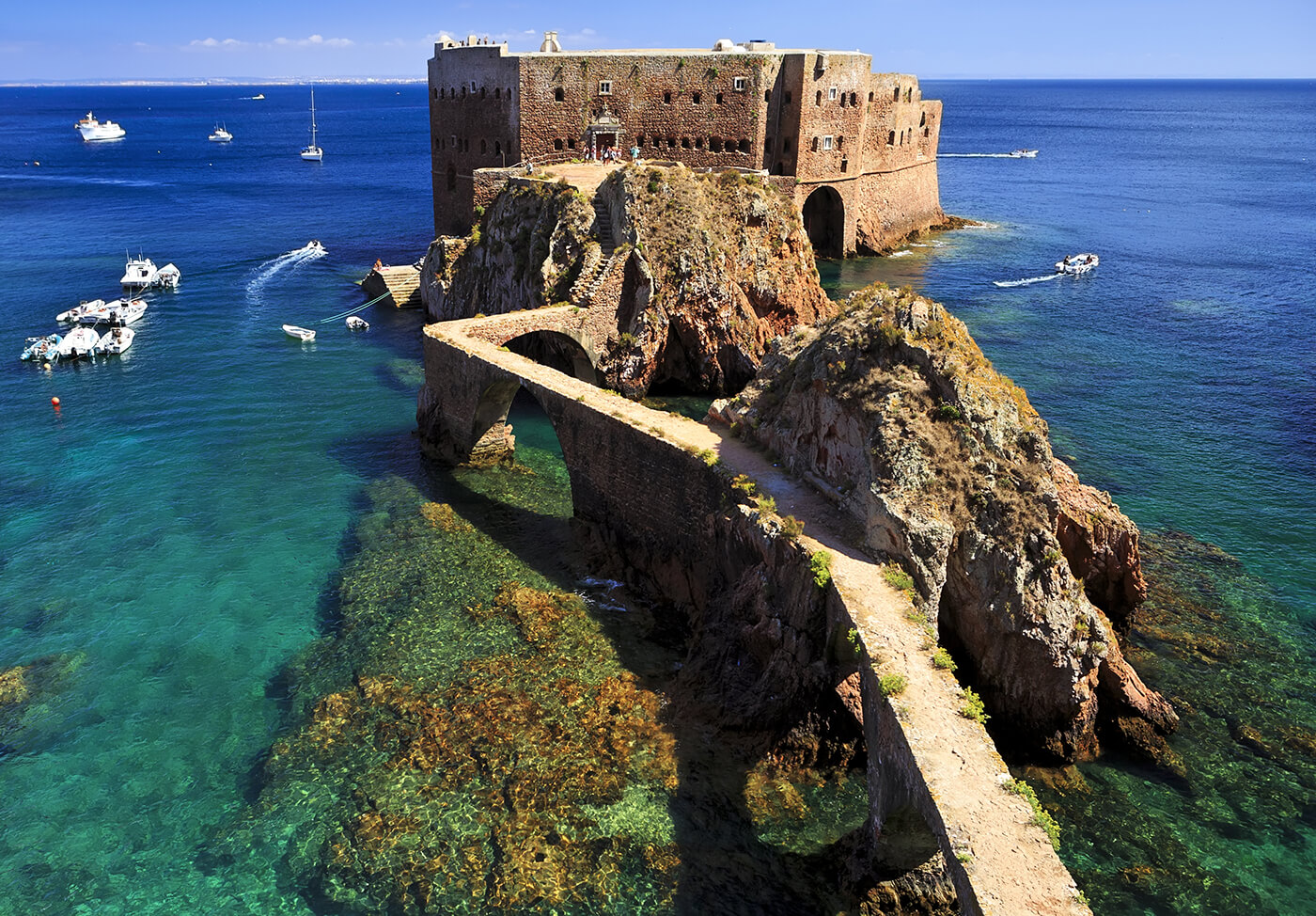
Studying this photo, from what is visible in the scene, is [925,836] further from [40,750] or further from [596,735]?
[40,750]

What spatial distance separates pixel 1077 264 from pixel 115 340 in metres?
72.4

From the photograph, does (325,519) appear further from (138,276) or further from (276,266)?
(276,266)

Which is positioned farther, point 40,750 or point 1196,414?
point 1196,414

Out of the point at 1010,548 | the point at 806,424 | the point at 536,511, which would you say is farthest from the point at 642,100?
the point at 1010,548

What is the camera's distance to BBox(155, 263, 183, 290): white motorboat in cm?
7123

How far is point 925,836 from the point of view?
59.0 ft

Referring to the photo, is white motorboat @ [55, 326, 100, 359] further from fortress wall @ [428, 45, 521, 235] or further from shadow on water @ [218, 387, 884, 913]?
shadow on water @ [218, 387, 884, 913]

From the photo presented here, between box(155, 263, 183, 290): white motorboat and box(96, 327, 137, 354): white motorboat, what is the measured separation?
46.7 ft

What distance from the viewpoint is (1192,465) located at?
40.6 m

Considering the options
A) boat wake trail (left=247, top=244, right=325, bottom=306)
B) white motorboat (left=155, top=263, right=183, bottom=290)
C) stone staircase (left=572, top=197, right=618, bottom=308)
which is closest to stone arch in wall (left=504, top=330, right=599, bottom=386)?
stone staircase (left=572, top=197, right=618, bottom=308)

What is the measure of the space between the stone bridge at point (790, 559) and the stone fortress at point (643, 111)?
20.6 m

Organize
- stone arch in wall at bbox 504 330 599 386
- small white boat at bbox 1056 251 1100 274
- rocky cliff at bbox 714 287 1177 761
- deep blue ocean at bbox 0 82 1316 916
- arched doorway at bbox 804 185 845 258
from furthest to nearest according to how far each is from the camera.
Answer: small white boat at bbox 1056 251 1100 274, arched doorway at bbox 804 185 845 258, stone arch in wall at bbox 504 330 599 386, rocky cliff at bbox 714 287 1177 761, deep blue ocean at bbox 0 82 1316 916

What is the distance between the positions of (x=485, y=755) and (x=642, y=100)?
48.0m

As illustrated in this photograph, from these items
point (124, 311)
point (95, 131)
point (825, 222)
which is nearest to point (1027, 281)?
point (825, 222)
